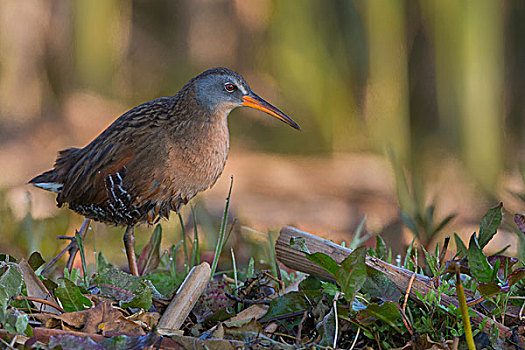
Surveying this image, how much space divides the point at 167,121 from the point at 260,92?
3905mm

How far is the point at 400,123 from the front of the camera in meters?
4.94

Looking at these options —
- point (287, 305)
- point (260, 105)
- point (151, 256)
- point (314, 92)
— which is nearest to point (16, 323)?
point (287, 305)

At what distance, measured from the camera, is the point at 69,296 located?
5.01 ft

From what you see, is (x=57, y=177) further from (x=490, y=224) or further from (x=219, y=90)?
(x=490, y=224)

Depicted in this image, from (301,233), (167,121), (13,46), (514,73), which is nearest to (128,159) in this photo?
(167,121)

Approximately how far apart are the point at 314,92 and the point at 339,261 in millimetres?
3840

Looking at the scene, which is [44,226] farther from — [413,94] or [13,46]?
[413,94]

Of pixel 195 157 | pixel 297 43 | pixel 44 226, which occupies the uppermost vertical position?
pixel 297 43

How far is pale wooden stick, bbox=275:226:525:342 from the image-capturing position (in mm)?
1476

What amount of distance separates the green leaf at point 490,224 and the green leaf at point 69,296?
0.91 m

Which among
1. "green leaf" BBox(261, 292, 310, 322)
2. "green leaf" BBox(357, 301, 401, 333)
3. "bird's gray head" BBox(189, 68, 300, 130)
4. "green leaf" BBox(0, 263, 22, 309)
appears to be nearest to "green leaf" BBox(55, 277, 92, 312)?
"green leaf" BBox(0, 263, 22, 309)

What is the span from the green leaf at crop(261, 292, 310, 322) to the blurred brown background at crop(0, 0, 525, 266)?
245cm

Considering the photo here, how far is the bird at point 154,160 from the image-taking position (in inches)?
96.3

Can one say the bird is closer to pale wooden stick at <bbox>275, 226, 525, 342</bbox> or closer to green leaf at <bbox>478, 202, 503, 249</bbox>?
pale wooden stick at <bbox>275, 226, 525, 342</bbox>
